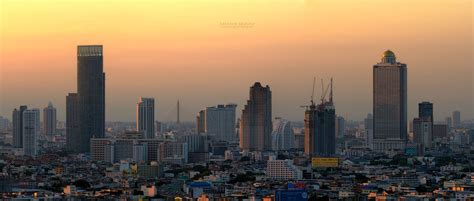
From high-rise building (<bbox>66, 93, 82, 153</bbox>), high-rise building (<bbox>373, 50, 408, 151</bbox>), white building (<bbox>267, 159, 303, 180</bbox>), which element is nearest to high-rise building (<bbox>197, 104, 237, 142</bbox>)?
high-rise building (<bbox>66, 93, 82, 153</bbox>)

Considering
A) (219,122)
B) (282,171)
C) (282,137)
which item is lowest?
(282,171)

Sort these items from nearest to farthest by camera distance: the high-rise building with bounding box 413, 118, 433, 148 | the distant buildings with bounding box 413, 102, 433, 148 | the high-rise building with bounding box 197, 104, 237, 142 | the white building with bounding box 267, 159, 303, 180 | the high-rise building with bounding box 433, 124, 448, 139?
1. the white building with bounding box 267, 159, 303, 180
2. the high-rise building with bounding box 197, 104, 237, 142
3. the distant buildings with bounding box 413, 102, 433, 148
4. the high-rise building with bounding box 413, 118, 433, 148
5. the high-rise building with bounding box 433, 124, 448, 139

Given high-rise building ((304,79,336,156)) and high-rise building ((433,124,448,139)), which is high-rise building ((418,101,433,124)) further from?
high-rise building ((304,79,336,156))

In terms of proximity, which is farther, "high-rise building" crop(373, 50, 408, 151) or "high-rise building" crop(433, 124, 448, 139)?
"high-rise building" crop(373, 50, 408, 151)

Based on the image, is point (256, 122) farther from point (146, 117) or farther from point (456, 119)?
point (456, 119)

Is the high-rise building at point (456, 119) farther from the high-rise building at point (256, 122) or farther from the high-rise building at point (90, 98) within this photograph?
the high-rise building at point (90, 98)

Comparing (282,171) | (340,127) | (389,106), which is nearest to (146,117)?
(340,127)
